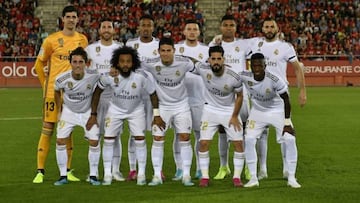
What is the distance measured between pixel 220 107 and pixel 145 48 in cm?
152

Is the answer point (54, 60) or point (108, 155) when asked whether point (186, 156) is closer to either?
point (108, 155)

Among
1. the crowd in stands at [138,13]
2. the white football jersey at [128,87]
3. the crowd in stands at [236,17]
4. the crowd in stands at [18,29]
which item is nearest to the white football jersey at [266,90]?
the white football jersey at [128,87]

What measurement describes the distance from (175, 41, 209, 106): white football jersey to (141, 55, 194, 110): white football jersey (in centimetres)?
44

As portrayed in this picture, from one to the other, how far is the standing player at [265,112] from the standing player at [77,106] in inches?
84.9

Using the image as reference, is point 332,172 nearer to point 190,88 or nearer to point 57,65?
point 190,88

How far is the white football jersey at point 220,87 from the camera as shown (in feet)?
35.5

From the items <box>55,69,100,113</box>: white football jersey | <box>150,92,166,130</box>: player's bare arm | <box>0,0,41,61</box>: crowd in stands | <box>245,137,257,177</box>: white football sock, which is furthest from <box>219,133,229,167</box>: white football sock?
<box>0,0,41,61</box>: crowd in stands

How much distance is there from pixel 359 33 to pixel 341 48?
6.80ft

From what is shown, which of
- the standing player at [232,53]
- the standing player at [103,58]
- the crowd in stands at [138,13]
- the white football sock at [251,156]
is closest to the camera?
the white football sock at [251,156]

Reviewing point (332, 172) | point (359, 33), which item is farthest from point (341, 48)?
point (332, 172)

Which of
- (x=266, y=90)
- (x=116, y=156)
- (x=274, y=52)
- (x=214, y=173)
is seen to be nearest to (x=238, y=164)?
(x=266, y=90)

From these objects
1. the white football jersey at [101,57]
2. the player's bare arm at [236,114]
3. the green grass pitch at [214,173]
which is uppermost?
the white football jersey at [101,57]

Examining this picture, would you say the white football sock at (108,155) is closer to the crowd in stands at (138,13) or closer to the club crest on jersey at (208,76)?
the club crest on jersey at (208,76)

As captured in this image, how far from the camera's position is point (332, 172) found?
12.1 meters
